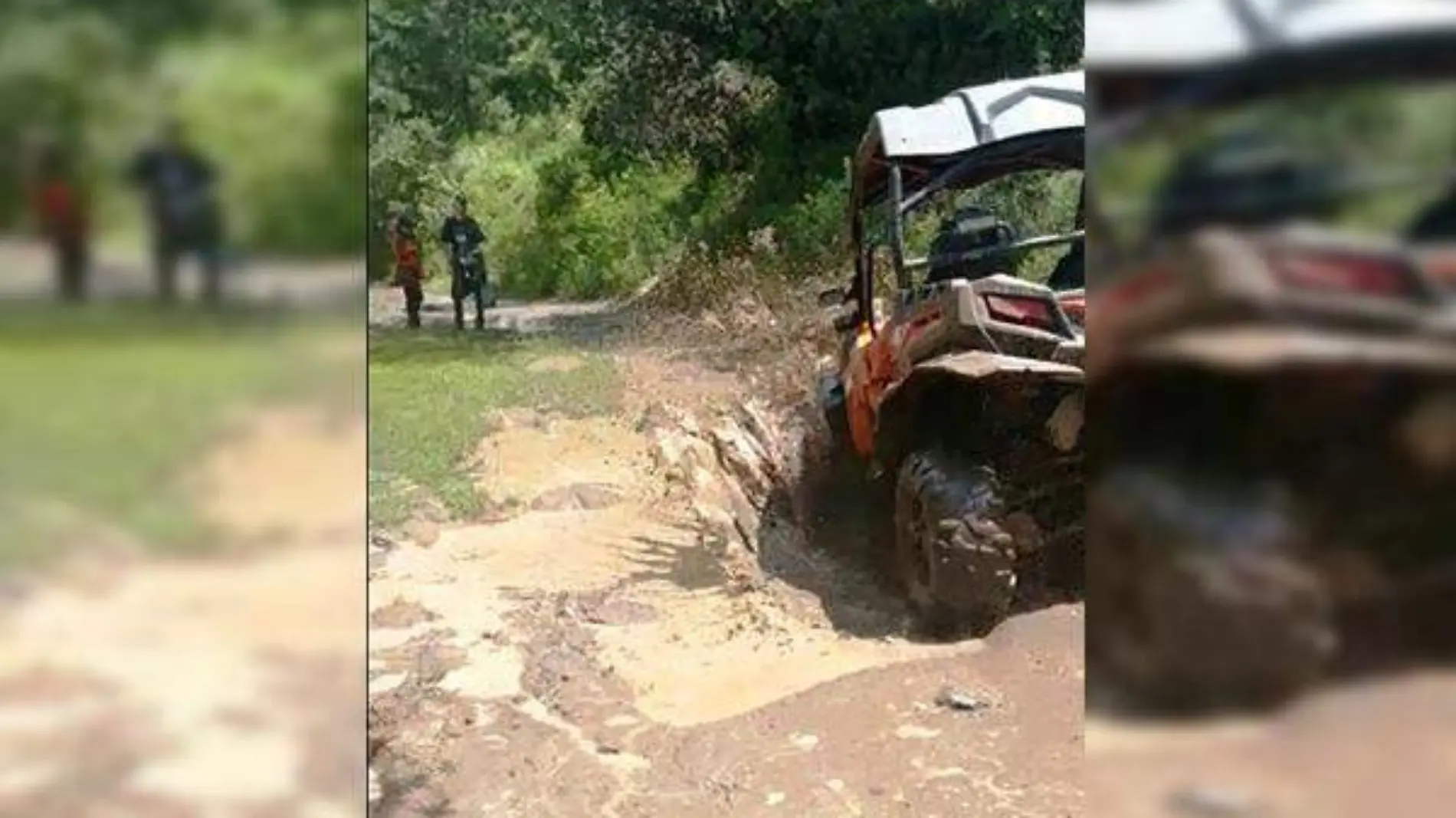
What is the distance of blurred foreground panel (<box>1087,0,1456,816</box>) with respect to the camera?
0.71 metres

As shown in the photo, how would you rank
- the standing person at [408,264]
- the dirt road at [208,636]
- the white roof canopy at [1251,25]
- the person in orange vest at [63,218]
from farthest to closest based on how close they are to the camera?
the standing person at [408,264] < the dirt road at [208,636] < the person in orange vest at [63,218] < the white roof canopy at [1251,25]

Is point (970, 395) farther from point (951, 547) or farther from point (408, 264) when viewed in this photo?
point (408, 264)

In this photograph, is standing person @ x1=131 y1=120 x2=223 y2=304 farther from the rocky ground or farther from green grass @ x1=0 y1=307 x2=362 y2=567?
the rocky ground

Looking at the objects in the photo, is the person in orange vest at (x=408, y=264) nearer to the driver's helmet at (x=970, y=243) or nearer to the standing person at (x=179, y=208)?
the standing person at (x=179, y=208)

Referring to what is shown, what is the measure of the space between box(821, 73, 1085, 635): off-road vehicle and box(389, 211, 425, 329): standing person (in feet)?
1.51

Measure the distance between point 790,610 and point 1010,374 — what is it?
385 millimetres

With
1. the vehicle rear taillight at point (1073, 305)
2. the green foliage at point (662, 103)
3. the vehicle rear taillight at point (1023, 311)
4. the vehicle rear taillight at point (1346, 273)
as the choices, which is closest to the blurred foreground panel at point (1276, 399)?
the vehicle rear taillight at point (1346, 273)

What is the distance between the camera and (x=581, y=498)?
5.32ft

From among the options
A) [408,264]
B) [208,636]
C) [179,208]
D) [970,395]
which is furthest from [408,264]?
[970,395]

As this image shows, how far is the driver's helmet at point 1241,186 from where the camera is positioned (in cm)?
72

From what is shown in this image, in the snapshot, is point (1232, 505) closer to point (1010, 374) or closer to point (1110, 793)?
point (1110, 793)

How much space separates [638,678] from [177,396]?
26.1 inches

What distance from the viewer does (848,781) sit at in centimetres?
159

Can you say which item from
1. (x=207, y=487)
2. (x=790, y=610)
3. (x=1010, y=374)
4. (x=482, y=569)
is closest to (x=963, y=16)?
(x=1010, y=374)
